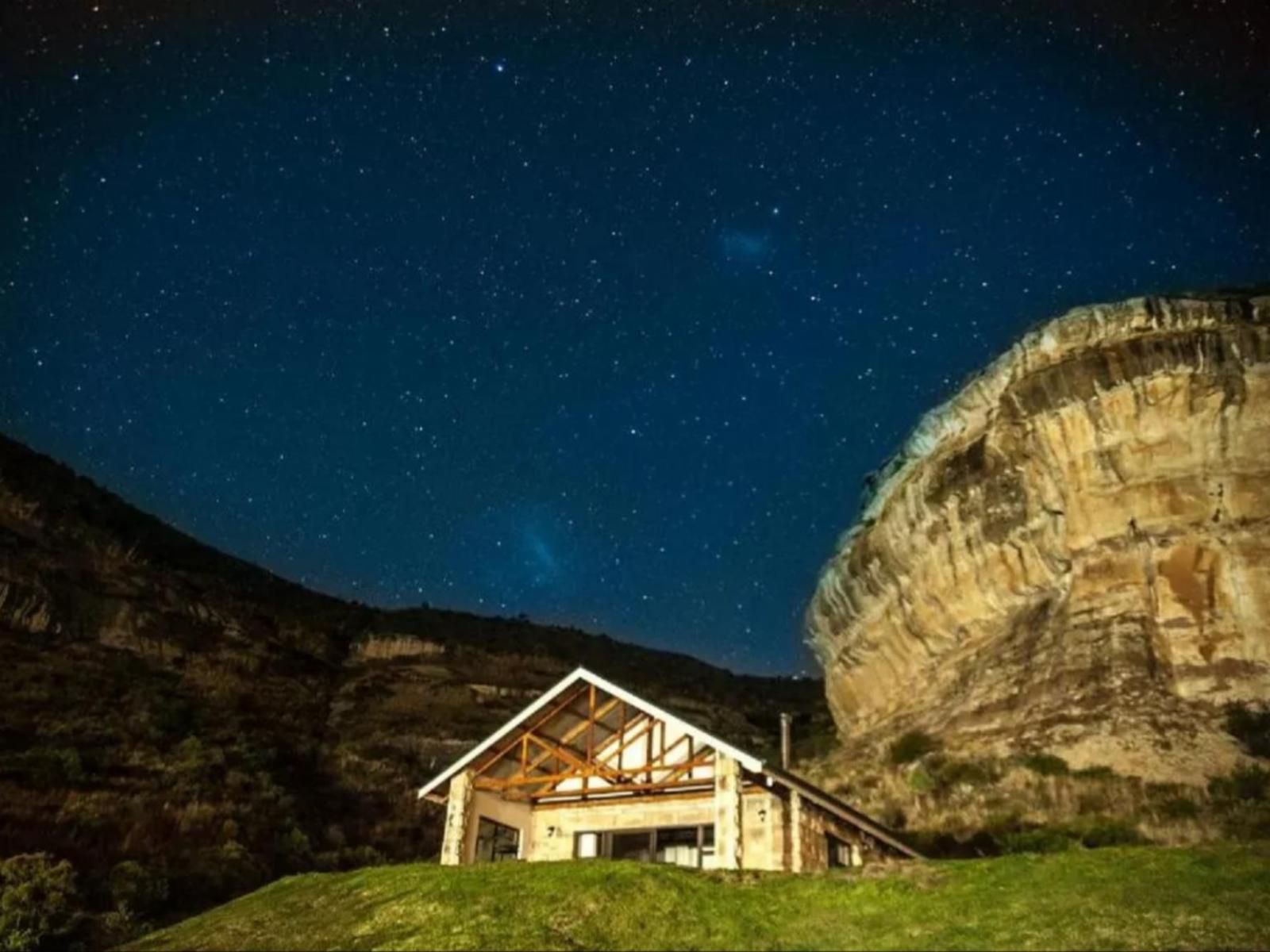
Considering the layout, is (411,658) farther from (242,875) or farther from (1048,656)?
(1048,656)

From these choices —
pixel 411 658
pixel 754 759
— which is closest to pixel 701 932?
pixel 754 759

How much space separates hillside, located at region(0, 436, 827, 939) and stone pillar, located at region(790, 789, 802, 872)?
2700 centimetres

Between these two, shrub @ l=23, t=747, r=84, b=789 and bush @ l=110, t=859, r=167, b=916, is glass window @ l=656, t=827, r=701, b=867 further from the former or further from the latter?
shrub @ l=23, t=747, r=84, b=789

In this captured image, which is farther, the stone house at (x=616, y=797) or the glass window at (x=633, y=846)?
the glass window at (x=633, y=846)

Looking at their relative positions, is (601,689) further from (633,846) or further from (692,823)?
(633,846)

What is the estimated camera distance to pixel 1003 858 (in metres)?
17.3

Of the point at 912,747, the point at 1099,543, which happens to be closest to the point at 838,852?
the point at 912,747

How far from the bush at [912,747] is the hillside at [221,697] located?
81.8 feet

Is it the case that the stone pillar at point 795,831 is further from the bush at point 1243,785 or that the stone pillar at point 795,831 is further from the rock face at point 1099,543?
the bush at point 1243,785

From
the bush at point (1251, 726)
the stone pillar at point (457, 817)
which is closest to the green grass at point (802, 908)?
the stone pillar at point (457, 817)

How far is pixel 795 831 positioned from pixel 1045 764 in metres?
15.8

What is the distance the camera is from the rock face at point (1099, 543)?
32.4 meters

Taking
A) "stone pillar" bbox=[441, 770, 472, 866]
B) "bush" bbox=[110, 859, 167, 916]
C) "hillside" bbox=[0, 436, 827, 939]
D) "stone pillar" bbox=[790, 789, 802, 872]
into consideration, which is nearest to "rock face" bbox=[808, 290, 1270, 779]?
"stone pillar" bbox=[790, 789, 802, 872]

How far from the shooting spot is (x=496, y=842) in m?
25.7
